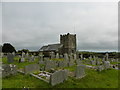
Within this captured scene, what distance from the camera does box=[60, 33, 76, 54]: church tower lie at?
41956 mm

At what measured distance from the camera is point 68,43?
137 ft

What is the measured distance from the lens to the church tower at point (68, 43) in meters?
42.0

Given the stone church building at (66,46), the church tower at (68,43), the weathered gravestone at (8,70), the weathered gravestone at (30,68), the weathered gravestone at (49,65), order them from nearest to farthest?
the weathered gravestone at (8,70)
the weathered gravestone at (30,68)
the weathered gravestone at (49,65)
the stone church building at (66,46)
the church tower at (68,43)

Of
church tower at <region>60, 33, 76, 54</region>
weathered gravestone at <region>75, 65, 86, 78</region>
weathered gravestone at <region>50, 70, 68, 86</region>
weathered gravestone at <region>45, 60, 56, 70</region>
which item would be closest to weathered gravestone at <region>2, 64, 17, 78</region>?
weathered gravestone at <region>45, 60, 56, 70</region>

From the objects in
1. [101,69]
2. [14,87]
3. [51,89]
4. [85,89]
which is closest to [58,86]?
[51,89]

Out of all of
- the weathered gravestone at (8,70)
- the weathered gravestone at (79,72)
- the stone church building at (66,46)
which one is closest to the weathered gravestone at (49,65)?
the weathered gravestone at (8,70)

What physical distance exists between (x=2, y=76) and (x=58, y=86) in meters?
4.45

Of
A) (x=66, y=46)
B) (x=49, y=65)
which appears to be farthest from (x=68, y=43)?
(x=49, y=65)

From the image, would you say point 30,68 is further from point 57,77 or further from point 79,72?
point 79,72

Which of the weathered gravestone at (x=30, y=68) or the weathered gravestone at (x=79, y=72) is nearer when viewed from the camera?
the weathered gravestone at (x=79, y=72)

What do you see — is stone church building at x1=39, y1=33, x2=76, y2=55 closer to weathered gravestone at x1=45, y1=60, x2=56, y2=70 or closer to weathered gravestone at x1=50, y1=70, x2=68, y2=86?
weathered gravestone at x1=45, y1=60, x2=56, y2=70

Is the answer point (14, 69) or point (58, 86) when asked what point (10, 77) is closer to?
point (14, 69)

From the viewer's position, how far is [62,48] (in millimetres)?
41969

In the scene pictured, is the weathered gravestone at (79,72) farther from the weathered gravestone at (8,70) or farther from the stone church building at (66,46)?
the stone church building at (66,46)
